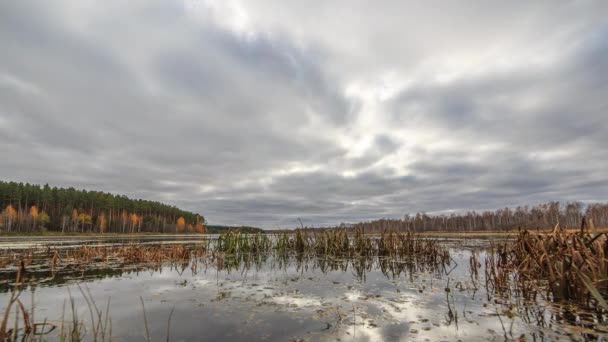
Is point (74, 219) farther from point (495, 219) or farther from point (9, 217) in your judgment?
point (495, 219)

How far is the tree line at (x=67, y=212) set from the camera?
87188 millimetres

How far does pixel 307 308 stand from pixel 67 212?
11852 cm

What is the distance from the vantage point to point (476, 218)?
474 feet

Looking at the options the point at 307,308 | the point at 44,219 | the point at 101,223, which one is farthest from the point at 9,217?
the point at 307,308

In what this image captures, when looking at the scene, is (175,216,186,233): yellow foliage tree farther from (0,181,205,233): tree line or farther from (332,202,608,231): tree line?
(332,202,608,231): tree line

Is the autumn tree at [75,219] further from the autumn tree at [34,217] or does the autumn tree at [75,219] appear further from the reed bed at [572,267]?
the reed bed at [572,267]

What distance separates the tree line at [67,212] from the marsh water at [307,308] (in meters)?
103

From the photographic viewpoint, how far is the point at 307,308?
7.66 m

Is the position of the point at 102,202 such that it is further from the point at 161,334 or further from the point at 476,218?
the point at 476,218

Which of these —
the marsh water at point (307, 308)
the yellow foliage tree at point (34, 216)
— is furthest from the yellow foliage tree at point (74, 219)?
the marsh water at point (307, 308)

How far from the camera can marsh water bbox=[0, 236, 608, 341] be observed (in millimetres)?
5781

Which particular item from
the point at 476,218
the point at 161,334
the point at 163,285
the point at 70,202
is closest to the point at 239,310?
the point at 161,334

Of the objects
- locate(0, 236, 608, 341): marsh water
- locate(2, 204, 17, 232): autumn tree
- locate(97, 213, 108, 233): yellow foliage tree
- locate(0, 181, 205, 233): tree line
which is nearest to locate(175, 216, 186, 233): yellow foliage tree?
locate(0, 181, 205, 233): tree line

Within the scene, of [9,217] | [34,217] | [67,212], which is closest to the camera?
[9,217]
